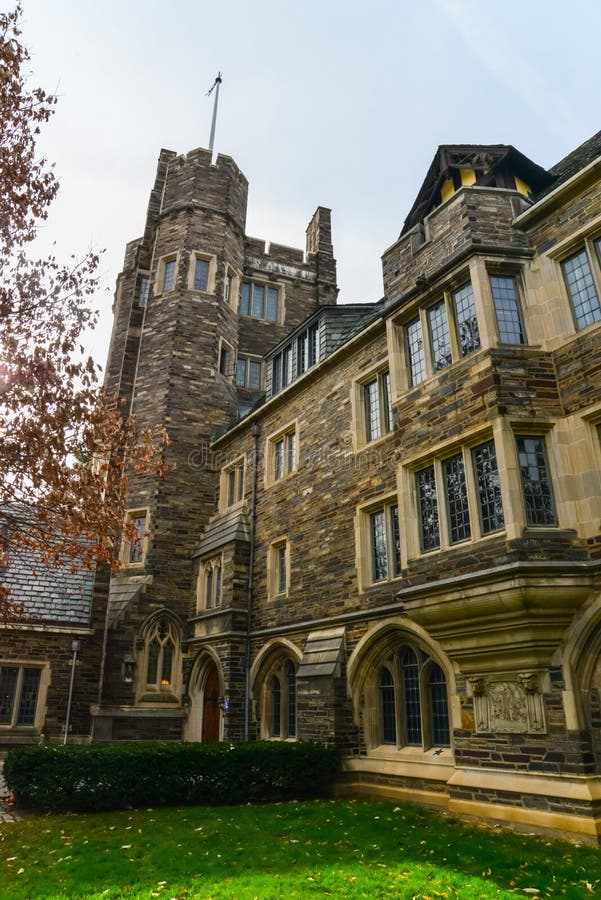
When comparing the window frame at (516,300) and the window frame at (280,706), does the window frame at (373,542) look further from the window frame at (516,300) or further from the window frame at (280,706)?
the window frame at (516,300)

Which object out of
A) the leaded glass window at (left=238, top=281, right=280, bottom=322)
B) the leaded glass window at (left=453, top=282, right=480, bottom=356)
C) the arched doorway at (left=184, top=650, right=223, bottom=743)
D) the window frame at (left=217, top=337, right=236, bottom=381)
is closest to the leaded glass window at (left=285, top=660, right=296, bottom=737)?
the arched doorway at (left=184, top=650, right=223, bottom=743)

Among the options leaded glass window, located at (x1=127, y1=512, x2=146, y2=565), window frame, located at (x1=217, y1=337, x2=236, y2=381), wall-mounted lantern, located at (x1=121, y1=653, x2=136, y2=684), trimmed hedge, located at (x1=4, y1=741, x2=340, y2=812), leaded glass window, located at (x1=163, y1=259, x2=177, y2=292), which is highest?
leaded glass window, located at (x1=163, y1=259, x2=177, y2=292)

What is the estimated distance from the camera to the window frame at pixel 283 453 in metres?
17.0

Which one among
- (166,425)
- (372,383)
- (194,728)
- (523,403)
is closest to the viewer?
(523,403)

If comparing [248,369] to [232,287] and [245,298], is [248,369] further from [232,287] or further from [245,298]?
[245,298]

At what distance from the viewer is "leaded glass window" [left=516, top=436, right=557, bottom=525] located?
366 inches

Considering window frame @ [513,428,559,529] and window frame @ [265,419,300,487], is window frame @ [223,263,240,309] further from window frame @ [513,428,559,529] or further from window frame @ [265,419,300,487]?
window frame @ [513,428,559,529]

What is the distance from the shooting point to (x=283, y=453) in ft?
58.2

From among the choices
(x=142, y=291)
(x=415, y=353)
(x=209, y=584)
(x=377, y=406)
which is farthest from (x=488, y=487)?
(x=142, y=291)

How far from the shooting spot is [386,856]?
7.40m

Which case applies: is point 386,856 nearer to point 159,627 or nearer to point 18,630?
point 159,627

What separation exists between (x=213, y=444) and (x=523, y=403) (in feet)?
42.8

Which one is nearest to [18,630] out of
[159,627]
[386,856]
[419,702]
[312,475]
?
[159,627]

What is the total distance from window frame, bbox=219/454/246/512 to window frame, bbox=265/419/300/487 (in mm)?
1411
